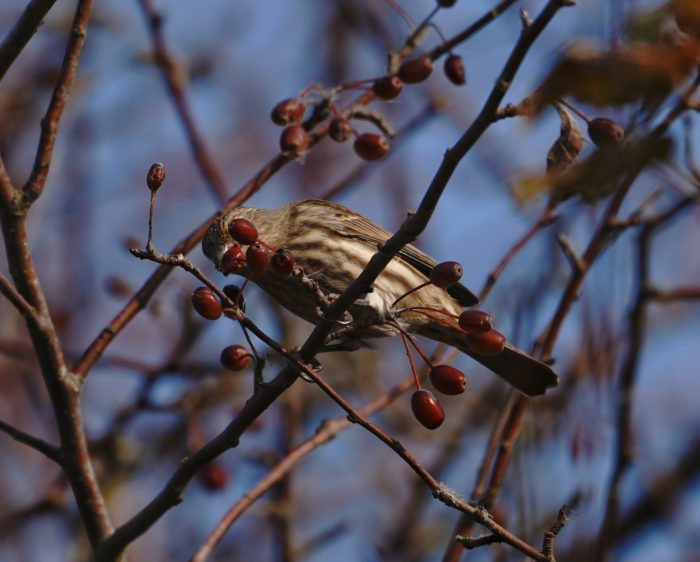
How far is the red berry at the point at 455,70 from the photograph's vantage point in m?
4.21

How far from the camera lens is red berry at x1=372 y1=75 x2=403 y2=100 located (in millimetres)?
4051

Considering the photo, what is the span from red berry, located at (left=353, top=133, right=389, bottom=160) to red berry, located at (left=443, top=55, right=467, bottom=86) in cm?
44

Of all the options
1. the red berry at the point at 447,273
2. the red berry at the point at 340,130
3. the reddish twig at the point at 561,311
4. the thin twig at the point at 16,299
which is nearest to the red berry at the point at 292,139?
the red berry at the point at 340,130

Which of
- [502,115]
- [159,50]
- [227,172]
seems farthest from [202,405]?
[227,172]

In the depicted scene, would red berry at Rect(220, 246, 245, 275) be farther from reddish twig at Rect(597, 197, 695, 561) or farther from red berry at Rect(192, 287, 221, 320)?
reddish twig at Rect(597, 197, 695, 561)

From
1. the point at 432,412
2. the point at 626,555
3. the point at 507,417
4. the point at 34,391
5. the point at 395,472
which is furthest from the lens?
the point at 395,472

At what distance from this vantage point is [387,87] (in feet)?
13.3

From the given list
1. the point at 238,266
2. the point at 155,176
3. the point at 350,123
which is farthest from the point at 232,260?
the point at 350,123

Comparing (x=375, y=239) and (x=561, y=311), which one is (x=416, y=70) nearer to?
(x=561, y=311)

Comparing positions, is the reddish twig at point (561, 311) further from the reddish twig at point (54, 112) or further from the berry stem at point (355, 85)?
the reddish twig at point (54, 112)

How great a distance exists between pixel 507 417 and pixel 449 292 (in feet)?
3.70

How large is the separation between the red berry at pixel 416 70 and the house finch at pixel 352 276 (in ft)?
3.32

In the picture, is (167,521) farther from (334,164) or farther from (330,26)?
(330,26)

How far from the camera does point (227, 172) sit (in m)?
10.9
